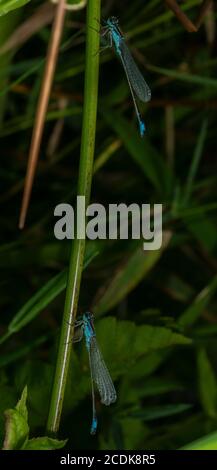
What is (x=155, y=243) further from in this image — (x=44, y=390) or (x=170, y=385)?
(x=44, y=390)

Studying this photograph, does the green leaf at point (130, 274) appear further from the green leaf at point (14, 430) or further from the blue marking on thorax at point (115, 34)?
the green leaf at point (14, 430)

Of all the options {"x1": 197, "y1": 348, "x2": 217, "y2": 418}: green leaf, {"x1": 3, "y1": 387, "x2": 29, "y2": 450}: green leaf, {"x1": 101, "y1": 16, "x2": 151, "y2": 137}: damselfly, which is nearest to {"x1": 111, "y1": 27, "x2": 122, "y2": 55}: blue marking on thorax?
{"x1": 101, "y1": 16, "x2": 151, "y2": 137}: damselfly

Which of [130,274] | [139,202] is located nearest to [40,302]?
[130,274]

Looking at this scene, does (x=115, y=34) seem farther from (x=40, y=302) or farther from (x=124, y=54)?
(x=40, y=302)

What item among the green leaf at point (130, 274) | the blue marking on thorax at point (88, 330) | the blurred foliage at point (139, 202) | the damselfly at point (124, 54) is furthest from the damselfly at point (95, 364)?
the green leaf at point (130, 274)

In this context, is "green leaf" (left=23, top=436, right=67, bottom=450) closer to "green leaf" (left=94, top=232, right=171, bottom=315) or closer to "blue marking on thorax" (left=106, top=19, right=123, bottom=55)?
"blue marking on thorax" (left=106, top=19, right=123, bottom=55)

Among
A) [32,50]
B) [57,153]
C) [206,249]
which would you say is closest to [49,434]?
[206,249]
